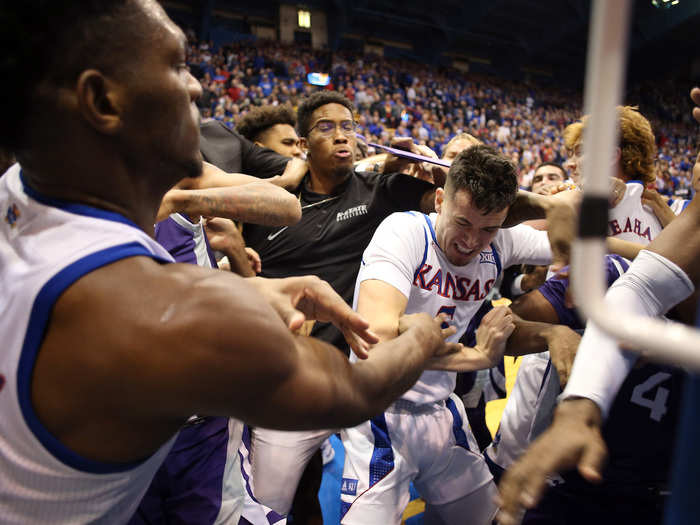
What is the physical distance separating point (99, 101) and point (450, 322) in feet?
5.11

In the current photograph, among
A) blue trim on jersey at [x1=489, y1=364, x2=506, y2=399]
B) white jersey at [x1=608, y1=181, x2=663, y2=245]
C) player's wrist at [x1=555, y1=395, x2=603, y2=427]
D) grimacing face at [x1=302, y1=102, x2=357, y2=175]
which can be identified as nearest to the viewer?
player's wrist at [x1=555, y1=395, x2=603, y2=427]

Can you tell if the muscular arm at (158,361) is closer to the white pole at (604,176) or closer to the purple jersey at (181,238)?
the white pole at (604,176)

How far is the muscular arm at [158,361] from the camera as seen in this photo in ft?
2.18

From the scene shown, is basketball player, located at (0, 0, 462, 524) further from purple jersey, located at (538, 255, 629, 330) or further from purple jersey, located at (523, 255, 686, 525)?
purple jersey, located at (538, 255, 629, 330)

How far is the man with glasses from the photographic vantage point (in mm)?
2133

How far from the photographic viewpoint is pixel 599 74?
0.39 m

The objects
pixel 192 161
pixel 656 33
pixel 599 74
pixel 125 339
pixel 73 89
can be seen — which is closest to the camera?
pixel 599 74

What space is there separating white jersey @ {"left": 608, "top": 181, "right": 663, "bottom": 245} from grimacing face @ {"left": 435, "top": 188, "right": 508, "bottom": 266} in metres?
0.96

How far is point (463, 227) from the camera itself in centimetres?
184

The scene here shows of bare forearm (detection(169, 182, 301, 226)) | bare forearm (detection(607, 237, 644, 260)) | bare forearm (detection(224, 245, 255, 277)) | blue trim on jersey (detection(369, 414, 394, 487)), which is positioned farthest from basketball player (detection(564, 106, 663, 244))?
bare forearm (detection(224, 245, 255, 277))

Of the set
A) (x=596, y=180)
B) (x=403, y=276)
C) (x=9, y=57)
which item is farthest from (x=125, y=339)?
→ (x=403, y=276)

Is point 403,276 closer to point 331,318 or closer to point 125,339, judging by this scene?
point 331,318

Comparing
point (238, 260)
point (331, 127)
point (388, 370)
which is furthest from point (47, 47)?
point (331, 127)

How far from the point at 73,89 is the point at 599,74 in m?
0.80
